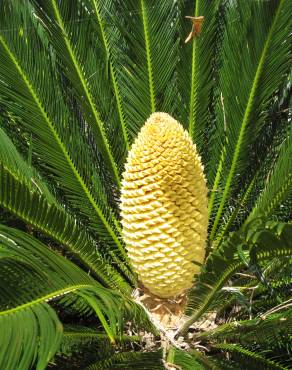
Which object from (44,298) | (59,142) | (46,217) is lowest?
(44,298)

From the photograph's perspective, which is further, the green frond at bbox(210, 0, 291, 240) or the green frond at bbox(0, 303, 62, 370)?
the green frond at bbox(210, 0, 291, 240)

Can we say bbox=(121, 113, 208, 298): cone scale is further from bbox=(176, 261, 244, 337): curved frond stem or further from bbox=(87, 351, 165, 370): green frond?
bbox=(87, 351, 165, 370): green frond

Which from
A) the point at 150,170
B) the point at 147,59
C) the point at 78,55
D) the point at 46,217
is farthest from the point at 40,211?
the point at 147,59

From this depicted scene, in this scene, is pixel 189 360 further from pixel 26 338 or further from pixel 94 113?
pixel 94 113

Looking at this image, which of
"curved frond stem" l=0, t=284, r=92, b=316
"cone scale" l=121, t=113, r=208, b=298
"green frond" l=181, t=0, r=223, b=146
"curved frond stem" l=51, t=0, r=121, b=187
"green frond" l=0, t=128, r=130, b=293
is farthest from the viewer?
"green frond" l=181, t=0, r=223, b=146

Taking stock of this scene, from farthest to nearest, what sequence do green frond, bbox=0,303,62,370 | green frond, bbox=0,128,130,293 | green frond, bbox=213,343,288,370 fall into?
green frond, bbox=213,343,288,370 < green frond, bbox=0,128,130,293 < green frond, bbox=0,303,62,370

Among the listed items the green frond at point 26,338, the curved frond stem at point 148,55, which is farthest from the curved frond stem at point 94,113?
the green frond at point 26,338

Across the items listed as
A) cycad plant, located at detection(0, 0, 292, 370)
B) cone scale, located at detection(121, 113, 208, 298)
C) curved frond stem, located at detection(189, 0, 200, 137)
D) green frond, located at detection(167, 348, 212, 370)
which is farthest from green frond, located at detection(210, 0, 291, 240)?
green frond, located at detection(167, 348, 212, 370)

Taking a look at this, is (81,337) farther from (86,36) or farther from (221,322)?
(86,36)

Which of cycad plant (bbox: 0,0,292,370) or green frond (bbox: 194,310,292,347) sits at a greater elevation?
cycad plant (bbox: 0,0,292,370)
